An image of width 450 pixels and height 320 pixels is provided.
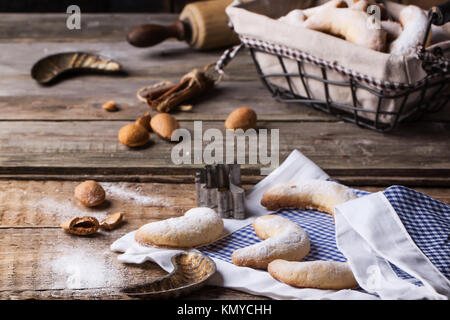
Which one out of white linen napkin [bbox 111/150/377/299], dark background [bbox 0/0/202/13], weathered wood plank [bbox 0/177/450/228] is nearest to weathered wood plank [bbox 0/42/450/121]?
weathered wood plank [bbox 0/177/450/228]

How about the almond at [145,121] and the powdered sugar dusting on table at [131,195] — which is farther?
the almond at [145,121]

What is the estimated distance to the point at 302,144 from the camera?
124 centimetres

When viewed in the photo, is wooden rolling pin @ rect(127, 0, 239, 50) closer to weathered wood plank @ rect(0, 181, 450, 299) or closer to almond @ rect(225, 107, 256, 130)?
almond @ rect(225, 107, 256, 130)

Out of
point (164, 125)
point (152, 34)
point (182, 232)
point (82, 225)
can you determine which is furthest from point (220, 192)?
point (152, 34)

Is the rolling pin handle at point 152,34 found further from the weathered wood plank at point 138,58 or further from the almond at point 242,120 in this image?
the almond at point 242,120

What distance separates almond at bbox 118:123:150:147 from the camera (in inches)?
47.8

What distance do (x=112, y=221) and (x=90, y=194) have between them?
0.09m

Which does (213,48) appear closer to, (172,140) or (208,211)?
(172,140)

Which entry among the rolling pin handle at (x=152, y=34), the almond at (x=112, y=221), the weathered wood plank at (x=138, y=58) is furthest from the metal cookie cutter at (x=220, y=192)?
the rolling pin handle at (x=152, y=34)

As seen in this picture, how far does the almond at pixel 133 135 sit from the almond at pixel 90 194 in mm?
222

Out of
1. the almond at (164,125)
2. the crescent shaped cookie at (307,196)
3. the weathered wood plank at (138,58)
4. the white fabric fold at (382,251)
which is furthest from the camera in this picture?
the weathered wood plank at (138,58)

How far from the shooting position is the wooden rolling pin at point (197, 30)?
5.67ft

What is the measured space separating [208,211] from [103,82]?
82cm

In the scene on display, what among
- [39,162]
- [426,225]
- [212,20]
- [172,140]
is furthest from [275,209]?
[212,20]
